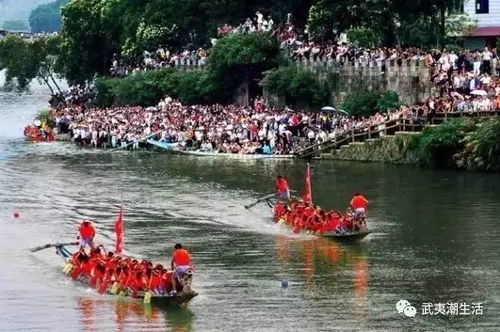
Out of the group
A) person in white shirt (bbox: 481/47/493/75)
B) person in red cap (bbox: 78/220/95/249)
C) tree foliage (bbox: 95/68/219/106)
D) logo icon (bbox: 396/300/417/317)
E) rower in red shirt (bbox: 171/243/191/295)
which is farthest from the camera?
tree foliage (bbox: 95/68/219/106)

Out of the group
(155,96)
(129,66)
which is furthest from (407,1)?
(129,66)

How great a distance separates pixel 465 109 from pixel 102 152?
24.2m

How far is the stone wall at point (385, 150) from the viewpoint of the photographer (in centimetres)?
6546

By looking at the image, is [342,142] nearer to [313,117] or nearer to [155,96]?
[313,117]

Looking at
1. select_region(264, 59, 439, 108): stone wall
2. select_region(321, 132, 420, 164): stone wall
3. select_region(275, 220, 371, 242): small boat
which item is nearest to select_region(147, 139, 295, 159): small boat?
select_region(321, 132, 420, 164): stone wall

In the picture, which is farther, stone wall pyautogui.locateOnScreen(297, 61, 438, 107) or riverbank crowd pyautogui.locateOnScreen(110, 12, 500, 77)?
stone wall pyautogui.locateOnScreen(297, 61, 438, 107)

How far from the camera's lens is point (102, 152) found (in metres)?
80.2

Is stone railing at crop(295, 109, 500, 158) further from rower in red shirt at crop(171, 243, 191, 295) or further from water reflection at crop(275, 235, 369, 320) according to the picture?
rower in red shirt at crop(171, 243, 191, 295)

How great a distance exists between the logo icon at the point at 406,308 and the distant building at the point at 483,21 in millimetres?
47056

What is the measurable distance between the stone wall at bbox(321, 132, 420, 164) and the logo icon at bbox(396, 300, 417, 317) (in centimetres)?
2819

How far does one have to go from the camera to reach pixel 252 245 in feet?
154

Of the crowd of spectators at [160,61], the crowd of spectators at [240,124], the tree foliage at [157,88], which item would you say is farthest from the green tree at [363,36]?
the crowd of spectators at [160,61]

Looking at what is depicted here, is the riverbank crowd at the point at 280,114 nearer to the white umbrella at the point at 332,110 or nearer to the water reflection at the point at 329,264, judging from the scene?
the white umbrella at the point at 332,110

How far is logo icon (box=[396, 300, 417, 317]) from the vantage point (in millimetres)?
36031
